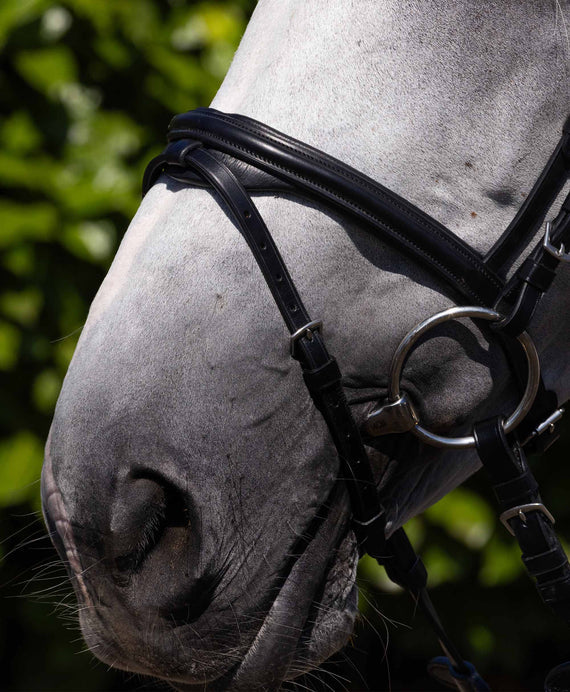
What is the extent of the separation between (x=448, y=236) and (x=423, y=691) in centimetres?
248

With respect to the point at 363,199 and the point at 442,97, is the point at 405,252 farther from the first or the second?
the point at 442,97

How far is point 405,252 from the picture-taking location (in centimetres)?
97

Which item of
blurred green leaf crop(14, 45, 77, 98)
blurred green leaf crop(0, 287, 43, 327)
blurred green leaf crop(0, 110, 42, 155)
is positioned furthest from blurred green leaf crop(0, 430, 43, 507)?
blurred green leaf crop(14, 45, 77, 98)

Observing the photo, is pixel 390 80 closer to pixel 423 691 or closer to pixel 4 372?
pixel 4 372

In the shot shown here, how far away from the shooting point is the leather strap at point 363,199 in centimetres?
95

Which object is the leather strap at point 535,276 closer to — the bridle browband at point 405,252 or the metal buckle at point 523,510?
the bridle browband at point 405,252

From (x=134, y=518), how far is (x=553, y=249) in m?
0.64

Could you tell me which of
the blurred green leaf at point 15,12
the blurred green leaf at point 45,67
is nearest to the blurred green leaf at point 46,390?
the blurred green leaf at point 45,67

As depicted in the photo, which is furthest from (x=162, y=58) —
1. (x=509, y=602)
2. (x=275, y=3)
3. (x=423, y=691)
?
(x=423, y=691)

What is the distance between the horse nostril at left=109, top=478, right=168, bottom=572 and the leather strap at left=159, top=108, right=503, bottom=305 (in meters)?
0.43

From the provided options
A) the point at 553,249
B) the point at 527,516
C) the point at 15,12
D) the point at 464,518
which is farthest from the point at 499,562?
the point at 15,12

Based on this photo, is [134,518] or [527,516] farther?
[527,516]

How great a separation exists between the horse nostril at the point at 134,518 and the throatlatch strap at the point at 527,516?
438 mm

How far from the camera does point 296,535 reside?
101 cm
